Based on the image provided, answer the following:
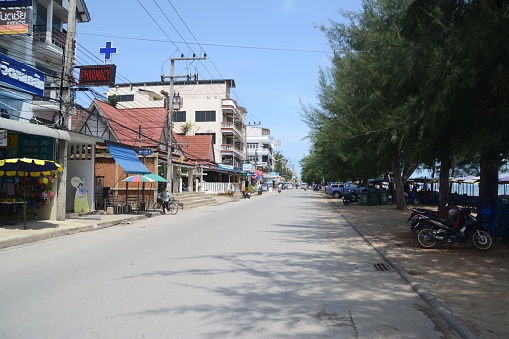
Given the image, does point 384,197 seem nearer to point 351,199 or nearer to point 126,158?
point 351,199

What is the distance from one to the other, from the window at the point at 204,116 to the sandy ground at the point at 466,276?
53.5 m

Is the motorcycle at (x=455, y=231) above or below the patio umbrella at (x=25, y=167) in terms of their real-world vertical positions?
below

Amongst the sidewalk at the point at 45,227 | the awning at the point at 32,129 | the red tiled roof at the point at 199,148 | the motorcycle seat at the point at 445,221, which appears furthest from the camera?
the red tiled roof at the point at 199,148

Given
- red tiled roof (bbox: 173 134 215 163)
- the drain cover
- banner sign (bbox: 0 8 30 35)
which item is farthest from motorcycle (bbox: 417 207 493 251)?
red tiled roof (bbox: 173 134 215 163)

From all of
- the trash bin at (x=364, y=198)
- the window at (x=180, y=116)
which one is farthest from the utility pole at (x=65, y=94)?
the window at (x=180, y=116)

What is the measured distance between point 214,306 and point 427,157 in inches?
364

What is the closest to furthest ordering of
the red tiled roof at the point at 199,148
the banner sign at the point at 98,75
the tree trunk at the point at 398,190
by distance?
the banner sign at the point at 98,75 < the tree trunk at the point at 398,190 < the red tiled roof at the point at 199,148

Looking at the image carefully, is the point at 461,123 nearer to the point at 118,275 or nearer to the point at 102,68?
the point at 118,275

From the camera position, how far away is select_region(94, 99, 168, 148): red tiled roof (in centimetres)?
3148

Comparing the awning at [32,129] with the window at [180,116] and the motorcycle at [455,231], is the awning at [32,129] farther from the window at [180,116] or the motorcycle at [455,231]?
the window at [180,116]

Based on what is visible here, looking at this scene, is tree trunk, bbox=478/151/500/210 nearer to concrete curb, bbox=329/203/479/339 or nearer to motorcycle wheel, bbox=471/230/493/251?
motorcycle wheel, bbox=471/230/493/251

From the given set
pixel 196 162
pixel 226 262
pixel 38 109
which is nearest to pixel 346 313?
pixel 226 262

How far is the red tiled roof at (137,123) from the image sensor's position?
31.5 metres

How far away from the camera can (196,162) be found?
138 ft
